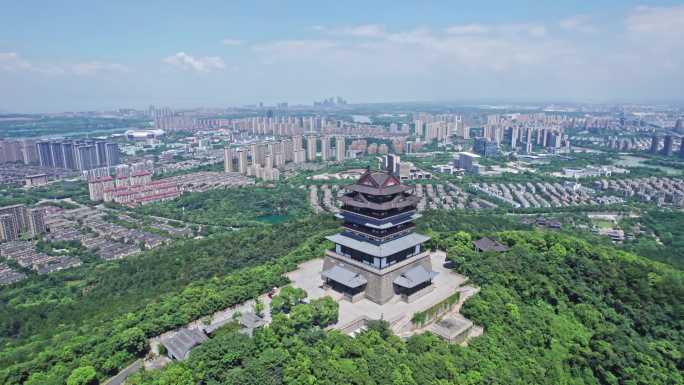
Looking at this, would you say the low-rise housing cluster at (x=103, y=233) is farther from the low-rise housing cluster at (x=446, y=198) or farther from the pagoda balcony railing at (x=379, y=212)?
the low-rise housing cluster at (x=446, y=198)

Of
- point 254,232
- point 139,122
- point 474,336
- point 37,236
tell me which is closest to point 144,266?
point 254,232

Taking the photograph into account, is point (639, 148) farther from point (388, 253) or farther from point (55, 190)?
point (55, 190)

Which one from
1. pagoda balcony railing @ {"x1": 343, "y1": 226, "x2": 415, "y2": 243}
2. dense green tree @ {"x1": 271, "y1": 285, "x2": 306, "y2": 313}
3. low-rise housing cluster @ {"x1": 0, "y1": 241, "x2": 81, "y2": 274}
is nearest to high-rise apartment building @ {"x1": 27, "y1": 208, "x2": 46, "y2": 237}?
low-rise housing cluster @ {"x1": 0, "y1": 241, "x2": 81, "y2": 274}

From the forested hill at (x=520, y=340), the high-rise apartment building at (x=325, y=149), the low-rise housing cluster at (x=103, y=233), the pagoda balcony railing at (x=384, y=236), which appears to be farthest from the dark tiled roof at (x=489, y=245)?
the high-rise apartment building at (x=325, y=149)

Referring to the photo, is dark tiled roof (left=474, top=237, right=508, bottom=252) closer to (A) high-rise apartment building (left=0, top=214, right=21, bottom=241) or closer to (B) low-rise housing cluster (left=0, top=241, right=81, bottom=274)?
(B) low-rise housing cluster (left=0, top=241, right=81, bottom=274)

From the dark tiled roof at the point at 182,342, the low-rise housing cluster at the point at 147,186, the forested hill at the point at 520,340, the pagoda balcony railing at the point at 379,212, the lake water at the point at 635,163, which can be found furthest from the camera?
the lake water at the point at 635,163
